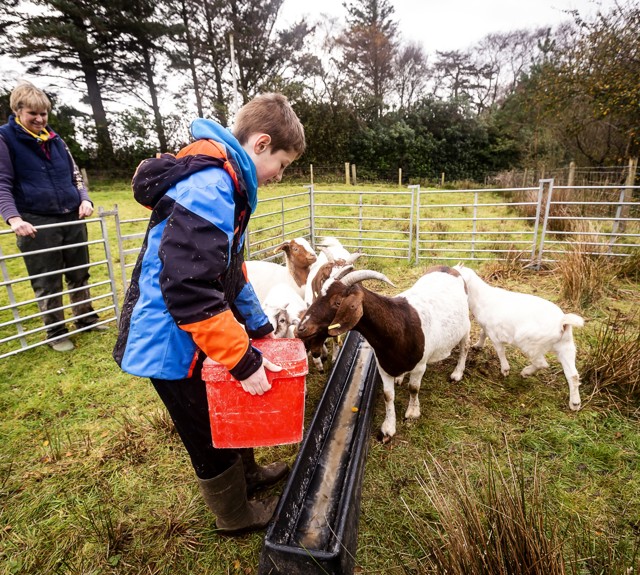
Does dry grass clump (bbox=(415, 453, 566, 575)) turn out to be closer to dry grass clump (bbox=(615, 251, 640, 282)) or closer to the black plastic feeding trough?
the black plastic feeding trough

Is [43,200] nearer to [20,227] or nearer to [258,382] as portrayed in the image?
[20,227]

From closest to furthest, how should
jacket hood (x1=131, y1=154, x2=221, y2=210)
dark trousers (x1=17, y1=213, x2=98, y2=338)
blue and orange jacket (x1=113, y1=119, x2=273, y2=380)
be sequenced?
blue and orange jacket (x1=113, y1=119, x2=273, y2=380) → jacket hood (x1=131, y1=154, x2=221, y2=210) → dark trousers (x1=17, y1=213, x2=98, y2=338)

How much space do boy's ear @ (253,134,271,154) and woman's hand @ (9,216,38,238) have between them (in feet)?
11.3

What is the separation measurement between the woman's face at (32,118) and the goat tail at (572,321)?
549 centimetres

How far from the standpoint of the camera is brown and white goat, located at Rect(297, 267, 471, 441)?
2.60m

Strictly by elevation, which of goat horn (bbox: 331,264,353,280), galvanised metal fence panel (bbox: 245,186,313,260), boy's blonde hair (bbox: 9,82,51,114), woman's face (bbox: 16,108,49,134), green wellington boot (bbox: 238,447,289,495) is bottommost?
green wellington boot (bbox: 238,447,289,495)

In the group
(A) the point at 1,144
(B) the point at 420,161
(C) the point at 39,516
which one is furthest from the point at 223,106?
(C) the point at 39,516

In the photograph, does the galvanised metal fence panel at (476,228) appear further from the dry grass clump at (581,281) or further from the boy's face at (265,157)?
the boy's face at (265,157)

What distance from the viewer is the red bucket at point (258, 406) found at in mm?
1567

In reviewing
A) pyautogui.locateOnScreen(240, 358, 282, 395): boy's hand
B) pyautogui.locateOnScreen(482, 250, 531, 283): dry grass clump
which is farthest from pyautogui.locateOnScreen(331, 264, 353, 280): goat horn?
pyautogui.locateOnScreen(482, 250, 531, 283): dry grass clump

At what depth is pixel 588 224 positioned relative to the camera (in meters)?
7.32

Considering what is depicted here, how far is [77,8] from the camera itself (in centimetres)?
1906

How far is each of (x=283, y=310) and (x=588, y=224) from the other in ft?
23.4

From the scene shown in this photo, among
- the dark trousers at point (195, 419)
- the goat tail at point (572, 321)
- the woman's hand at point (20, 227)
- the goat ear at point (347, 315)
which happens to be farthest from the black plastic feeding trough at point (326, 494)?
the woman's hand at point (20, 227)
